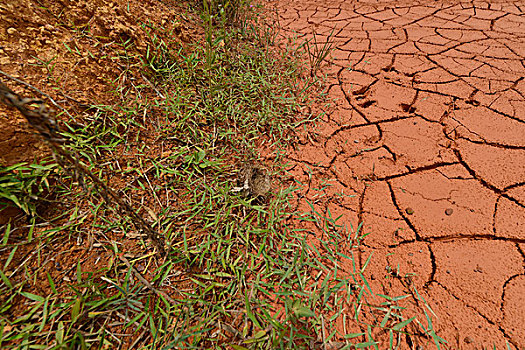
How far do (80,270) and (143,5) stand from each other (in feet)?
5.96

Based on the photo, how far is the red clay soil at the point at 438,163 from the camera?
1.10m

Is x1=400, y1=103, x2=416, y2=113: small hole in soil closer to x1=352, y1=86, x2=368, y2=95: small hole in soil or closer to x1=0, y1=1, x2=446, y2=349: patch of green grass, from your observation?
x1=352, y1=86, x2=368, y2=95: small hole in soil

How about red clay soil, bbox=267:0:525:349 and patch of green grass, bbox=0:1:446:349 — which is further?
red clay soil, bbox=267:0:525:349

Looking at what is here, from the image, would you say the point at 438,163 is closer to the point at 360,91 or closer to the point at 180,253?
the point at 360,91

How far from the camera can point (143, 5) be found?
6.10ft

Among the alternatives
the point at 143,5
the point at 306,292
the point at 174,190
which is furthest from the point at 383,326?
the point at 143,5

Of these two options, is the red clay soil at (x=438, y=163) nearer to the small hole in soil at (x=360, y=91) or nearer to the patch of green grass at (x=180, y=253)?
the small hole in soil at (x=360, y=91)

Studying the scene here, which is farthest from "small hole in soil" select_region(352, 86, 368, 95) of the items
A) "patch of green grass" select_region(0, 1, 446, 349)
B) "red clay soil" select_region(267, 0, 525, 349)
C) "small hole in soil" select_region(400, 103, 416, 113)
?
"patch of green grass" select_region(0, 1, 446, 349)

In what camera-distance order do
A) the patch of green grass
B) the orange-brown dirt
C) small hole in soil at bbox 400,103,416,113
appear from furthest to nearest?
1. small hole in soil at bbox 400,103,416,113
2. the orange-brown dirt
3. the patch of green grass

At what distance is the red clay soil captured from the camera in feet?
3.61

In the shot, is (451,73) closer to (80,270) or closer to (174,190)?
(174,190)

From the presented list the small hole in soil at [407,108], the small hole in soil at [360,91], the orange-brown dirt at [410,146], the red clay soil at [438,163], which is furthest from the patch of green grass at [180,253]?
the small hole in soil at [407,108]

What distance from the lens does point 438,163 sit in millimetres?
1553

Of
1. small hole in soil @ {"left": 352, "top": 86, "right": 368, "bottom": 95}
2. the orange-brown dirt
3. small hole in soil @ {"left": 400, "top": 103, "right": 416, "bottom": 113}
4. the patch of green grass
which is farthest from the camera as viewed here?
small hole in soil @ {"left": 352, "top": 86, "right": 368, "bottom": 95}
